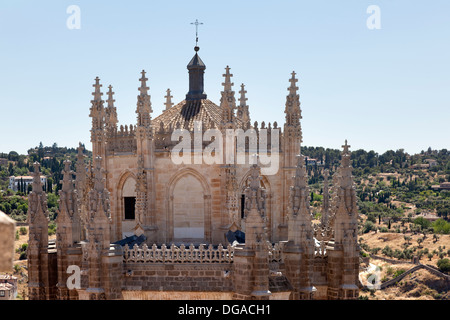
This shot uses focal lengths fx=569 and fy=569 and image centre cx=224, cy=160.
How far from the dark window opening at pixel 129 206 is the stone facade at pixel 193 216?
52 mm

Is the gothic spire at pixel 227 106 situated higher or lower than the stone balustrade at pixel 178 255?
higher

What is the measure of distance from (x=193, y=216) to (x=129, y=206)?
333 cm

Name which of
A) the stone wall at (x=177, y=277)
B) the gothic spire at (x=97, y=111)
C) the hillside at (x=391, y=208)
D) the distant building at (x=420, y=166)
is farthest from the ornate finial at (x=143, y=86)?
the distant building at (x=420, y=166)

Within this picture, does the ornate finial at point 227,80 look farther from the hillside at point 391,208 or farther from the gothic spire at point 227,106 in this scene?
the hillside at point 391,208

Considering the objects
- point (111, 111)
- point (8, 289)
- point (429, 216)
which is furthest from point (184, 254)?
point (429, 216)

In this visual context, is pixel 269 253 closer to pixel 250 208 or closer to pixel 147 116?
pixel 250 208

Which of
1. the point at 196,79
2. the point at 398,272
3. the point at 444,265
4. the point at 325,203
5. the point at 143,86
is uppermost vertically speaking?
the point at 196,79

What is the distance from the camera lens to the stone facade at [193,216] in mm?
21938

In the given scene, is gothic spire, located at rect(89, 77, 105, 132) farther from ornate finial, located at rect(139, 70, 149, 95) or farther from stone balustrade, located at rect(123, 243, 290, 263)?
stone balustrade, located at rect(123, 243, 290, 263)

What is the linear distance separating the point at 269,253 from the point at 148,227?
19.5ft

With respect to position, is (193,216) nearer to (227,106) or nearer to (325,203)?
(227,106)

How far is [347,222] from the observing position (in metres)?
22.8

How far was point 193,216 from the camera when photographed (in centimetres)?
2569
